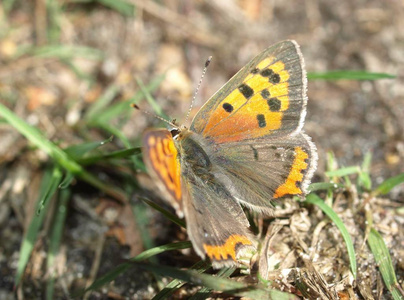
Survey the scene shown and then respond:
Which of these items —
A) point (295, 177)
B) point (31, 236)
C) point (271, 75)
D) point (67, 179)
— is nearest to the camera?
point (295, 177)

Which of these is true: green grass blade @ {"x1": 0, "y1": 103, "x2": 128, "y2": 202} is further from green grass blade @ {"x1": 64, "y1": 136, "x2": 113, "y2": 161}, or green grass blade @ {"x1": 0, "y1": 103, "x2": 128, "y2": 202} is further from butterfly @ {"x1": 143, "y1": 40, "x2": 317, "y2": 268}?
butterfly @ {"x1": 143, "y1": 40, "x2": 317, "y2": 268}

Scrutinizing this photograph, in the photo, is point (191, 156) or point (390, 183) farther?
point (390, 183)

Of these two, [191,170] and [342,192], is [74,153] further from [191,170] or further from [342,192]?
[342,192]

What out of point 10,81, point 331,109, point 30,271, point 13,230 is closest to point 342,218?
point 331,109

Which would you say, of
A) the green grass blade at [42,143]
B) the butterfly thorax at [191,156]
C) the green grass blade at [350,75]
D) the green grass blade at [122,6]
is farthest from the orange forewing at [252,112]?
the green grass blade at [122,6]

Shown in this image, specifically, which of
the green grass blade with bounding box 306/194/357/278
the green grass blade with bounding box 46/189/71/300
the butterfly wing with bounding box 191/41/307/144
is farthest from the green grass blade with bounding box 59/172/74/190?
the green grass blade with bounding box 306/194/357/278

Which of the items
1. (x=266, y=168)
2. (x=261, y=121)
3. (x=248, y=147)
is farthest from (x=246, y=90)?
(x=266, y=168)

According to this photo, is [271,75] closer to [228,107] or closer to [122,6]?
[228,107]
